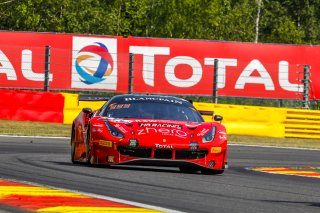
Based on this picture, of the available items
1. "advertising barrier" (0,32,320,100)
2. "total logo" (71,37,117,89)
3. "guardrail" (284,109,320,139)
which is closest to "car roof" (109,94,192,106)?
"guardrail" (284,109,320,139)

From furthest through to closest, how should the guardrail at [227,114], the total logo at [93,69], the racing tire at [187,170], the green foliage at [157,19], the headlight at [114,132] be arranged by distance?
the green foliage at [157,19], the total logo at [93,69], the guardrail at [227,114], the racing tire at [187,170], the headlight at [114,132]

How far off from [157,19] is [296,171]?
124 ft

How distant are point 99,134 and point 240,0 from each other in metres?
55.0

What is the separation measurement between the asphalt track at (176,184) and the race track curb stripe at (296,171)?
1.25 feet

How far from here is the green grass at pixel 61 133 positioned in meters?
24.9

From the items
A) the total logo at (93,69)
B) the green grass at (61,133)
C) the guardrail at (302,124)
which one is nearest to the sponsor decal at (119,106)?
the green grass at (61,133)

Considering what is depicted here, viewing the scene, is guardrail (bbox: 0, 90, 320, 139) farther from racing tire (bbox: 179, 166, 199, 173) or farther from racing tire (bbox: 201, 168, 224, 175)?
racing tire (bbox: 201, 168, 224, 175)

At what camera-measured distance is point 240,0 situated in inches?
2697

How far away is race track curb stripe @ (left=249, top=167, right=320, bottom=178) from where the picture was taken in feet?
53.2

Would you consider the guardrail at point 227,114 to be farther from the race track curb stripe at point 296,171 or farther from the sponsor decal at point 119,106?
the sponsor decal at point 119,106

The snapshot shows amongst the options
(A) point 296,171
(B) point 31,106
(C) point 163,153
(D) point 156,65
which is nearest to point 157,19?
(D) point 156,65

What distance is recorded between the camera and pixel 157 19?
54219 millimetres

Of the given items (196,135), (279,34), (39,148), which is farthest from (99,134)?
(279,34)

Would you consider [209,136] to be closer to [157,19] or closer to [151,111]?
[151,111]
